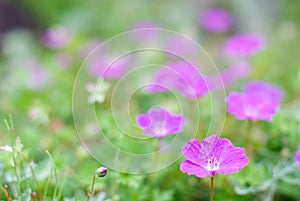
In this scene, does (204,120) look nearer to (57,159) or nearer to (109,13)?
(57,159)

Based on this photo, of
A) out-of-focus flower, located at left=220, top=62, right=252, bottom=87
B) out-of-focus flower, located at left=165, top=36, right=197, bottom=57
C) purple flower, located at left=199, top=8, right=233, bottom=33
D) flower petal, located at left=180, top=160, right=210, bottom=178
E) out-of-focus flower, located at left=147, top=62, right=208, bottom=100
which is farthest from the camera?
purple flower, located at left=199, top=8, right=233, bottom=33

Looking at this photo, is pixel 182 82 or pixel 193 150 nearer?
pixel 193 150

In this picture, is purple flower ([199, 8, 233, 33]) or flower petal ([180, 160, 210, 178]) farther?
purple flower ([199, 8, 233, 33])

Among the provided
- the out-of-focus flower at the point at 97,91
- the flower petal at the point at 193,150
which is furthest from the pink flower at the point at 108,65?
the flower petal at the point at 193,150

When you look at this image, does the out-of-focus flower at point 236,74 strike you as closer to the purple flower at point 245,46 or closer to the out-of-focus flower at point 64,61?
the purple flower at point 245,46

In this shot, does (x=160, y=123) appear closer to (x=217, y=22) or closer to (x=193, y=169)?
(x=193, y=169)

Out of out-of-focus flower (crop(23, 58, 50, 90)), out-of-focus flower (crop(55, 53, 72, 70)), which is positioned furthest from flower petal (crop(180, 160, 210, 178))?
out-of-focus flower (crop(55, 53, 72, 70))

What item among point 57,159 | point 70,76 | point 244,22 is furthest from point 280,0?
point 57,159

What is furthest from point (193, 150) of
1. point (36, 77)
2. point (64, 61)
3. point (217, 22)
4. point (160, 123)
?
point (217, 22)

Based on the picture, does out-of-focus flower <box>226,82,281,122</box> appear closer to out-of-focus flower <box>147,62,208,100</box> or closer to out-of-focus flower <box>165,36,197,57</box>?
out-of-focus flower <box>147,62,208,100</box>
